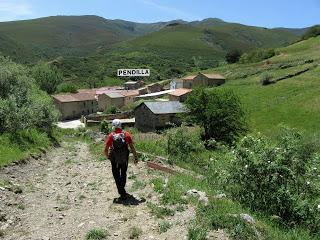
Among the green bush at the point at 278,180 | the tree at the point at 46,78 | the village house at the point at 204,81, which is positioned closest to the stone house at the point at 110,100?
the tree at the point at 46,78

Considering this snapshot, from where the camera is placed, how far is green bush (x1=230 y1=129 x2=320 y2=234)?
1127 centimetres

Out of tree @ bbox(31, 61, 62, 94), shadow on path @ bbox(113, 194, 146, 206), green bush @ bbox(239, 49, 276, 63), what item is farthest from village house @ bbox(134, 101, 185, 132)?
green bush @ bbox(239, 49, 276, 63)

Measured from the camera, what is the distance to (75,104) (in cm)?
9569

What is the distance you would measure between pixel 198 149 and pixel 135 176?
20.4 metres

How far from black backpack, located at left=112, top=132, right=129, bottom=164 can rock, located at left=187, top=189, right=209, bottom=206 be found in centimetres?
196

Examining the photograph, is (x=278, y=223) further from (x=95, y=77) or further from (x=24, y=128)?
(x=95, y=77)

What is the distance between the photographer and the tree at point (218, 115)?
56250 mm

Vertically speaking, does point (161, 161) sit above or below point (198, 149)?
above

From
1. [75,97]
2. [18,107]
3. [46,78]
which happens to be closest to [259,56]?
[75,97]

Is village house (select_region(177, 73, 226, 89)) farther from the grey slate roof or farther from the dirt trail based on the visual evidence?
the dirt trail

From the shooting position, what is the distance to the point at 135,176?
51.9 ft

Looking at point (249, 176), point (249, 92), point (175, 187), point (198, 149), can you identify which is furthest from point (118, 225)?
point (249, 92)

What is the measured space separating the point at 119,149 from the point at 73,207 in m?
2.19

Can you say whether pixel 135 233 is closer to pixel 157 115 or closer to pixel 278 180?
pixel 278 180
